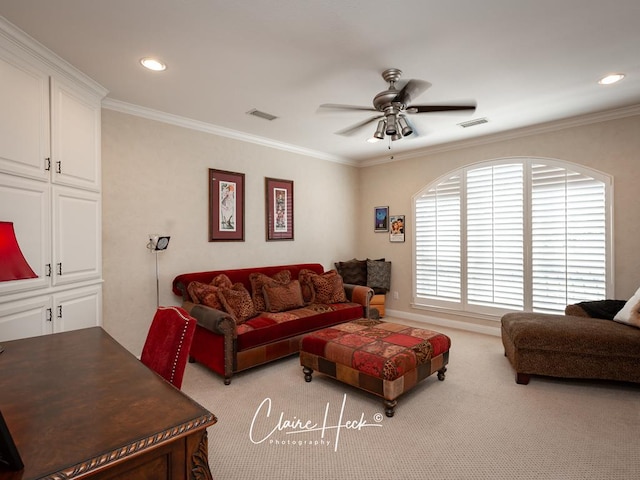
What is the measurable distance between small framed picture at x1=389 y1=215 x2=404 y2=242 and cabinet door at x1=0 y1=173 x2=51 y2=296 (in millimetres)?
4562

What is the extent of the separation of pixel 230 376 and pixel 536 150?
175 inches

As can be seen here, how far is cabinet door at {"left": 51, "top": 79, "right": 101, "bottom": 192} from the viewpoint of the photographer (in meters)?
2.56

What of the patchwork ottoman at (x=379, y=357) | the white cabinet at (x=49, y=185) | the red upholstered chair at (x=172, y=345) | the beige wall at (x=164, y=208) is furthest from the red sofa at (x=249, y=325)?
the red upholstered chair at (x=172, y=345)

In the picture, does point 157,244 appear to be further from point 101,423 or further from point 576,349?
point 576,349

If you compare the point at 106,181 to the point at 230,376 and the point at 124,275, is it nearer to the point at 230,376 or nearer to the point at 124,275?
the point at 124,275

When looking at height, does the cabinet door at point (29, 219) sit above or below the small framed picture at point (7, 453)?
above

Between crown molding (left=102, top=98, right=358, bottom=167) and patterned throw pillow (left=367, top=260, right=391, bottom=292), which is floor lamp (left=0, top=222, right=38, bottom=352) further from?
patterned throw pillow (left=367, top=260, right=391, bottom=292)

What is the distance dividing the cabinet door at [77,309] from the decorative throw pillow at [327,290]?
2.40 m

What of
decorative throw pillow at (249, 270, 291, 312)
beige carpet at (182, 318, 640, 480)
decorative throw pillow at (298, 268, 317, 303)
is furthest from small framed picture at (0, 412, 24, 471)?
decorative throw pillow at (298, 268, 317, 303)

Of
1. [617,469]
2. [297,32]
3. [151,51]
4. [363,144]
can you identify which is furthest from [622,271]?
[151,51]

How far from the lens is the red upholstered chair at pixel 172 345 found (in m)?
1.48

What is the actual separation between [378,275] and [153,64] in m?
4.17

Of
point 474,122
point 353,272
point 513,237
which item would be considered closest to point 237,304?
point 353,272

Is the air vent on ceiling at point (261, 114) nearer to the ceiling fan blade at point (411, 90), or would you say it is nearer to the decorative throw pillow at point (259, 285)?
the ceiling fan blade at point (411, 90)
